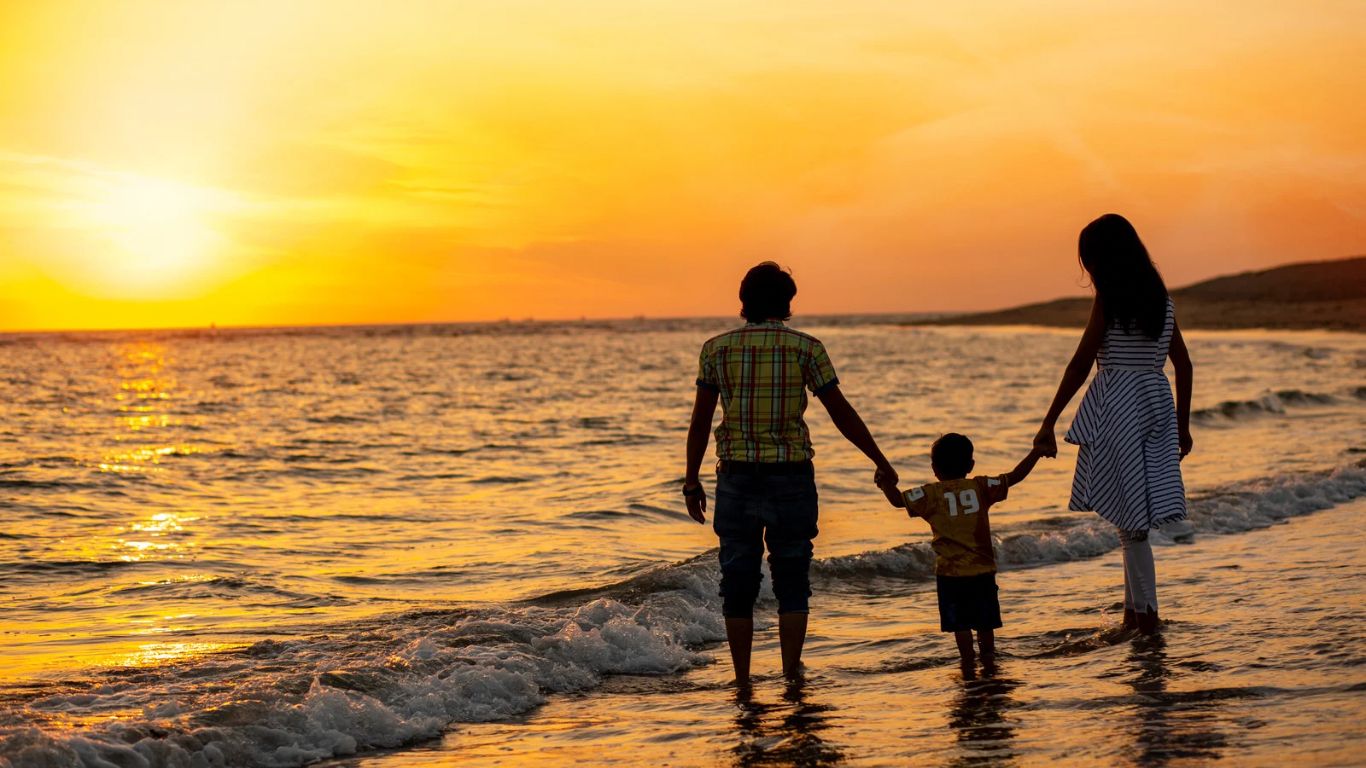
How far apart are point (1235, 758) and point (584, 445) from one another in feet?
53.1

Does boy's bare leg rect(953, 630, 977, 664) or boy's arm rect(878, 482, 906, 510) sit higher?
boy's arm rect(878, 482, 906, 510)

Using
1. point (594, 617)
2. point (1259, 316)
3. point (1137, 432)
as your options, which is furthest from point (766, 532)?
point (1259, 316)

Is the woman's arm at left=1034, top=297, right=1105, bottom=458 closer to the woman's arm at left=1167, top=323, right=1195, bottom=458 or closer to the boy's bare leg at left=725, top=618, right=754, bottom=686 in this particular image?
Result: the woman's arm at left=1167, top=323, right=1195, bottom=458

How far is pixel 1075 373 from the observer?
5.98 meters

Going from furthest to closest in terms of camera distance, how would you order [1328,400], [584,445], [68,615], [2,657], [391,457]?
[1328,400] → [584,445] → [391,457] → [68,615] → [2,657]

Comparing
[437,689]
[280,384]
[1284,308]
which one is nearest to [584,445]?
[437,689]

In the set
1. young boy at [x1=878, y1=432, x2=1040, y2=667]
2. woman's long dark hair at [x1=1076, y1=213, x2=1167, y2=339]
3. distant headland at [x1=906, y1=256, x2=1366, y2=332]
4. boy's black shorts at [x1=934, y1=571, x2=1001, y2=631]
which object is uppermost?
distant headland at [x1=906, y1=256, x2=1366, y2=332]

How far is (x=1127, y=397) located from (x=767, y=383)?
184 centimetres

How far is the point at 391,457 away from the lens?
730 inches

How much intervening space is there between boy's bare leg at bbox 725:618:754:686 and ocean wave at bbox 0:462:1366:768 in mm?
769

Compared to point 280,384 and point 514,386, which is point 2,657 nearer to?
point 514,386

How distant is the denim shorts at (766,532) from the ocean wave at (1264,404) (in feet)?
57.3

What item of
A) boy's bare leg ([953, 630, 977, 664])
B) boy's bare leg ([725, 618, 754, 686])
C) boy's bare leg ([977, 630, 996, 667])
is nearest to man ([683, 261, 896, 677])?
boy's bare leg ([725, 618, 754, 686])

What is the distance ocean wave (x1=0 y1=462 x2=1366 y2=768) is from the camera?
5242mm
